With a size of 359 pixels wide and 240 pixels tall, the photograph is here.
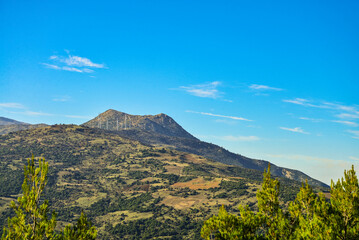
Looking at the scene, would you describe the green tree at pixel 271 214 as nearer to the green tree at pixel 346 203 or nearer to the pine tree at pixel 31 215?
the green tree at pixel 346 203

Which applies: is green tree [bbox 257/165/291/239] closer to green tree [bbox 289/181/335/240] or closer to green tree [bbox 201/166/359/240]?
green tree [bbox 201/166/359/240]

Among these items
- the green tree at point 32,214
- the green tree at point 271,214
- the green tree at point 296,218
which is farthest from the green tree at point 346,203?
the green tree at point 32,214

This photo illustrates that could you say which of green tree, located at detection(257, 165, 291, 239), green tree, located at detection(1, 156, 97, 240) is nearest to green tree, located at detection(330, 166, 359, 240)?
green tree, located at detection(257, 165, 291, 239)

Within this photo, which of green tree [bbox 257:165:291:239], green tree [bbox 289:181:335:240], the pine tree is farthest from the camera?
green tree [bbox 257:165:291:239]

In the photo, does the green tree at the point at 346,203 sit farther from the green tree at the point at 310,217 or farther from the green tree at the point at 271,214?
the green tree at the point at 271,214

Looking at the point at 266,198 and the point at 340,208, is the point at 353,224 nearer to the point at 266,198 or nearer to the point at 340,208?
the point at 340,208

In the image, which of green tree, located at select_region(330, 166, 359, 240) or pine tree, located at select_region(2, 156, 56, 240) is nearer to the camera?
pine tree, located at select_region(2, 156, 56, 240)

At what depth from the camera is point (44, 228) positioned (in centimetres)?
2941

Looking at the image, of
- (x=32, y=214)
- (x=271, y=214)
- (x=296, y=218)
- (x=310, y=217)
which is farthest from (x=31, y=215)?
(x=310, y=217)

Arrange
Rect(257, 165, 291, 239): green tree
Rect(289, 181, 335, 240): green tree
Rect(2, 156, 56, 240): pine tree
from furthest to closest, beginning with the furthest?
Rect(257, 165, 291, 239): green tree < Rect(289, 181, 335, 240): green tree < Rect(2, 156, 56, 240): pine tree

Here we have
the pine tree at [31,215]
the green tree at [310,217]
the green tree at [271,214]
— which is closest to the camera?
the pine tree at [31,215]

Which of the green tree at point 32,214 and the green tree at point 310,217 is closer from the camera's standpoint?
the green tree at point 32,214

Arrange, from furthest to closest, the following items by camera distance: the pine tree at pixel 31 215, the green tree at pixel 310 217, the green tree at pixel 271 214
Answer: the green tree at pixel 271 214 → the green tree at pixel 310 217 → the pine tree at pixel 31 215

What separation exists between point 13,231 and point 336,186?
43.9 meters
